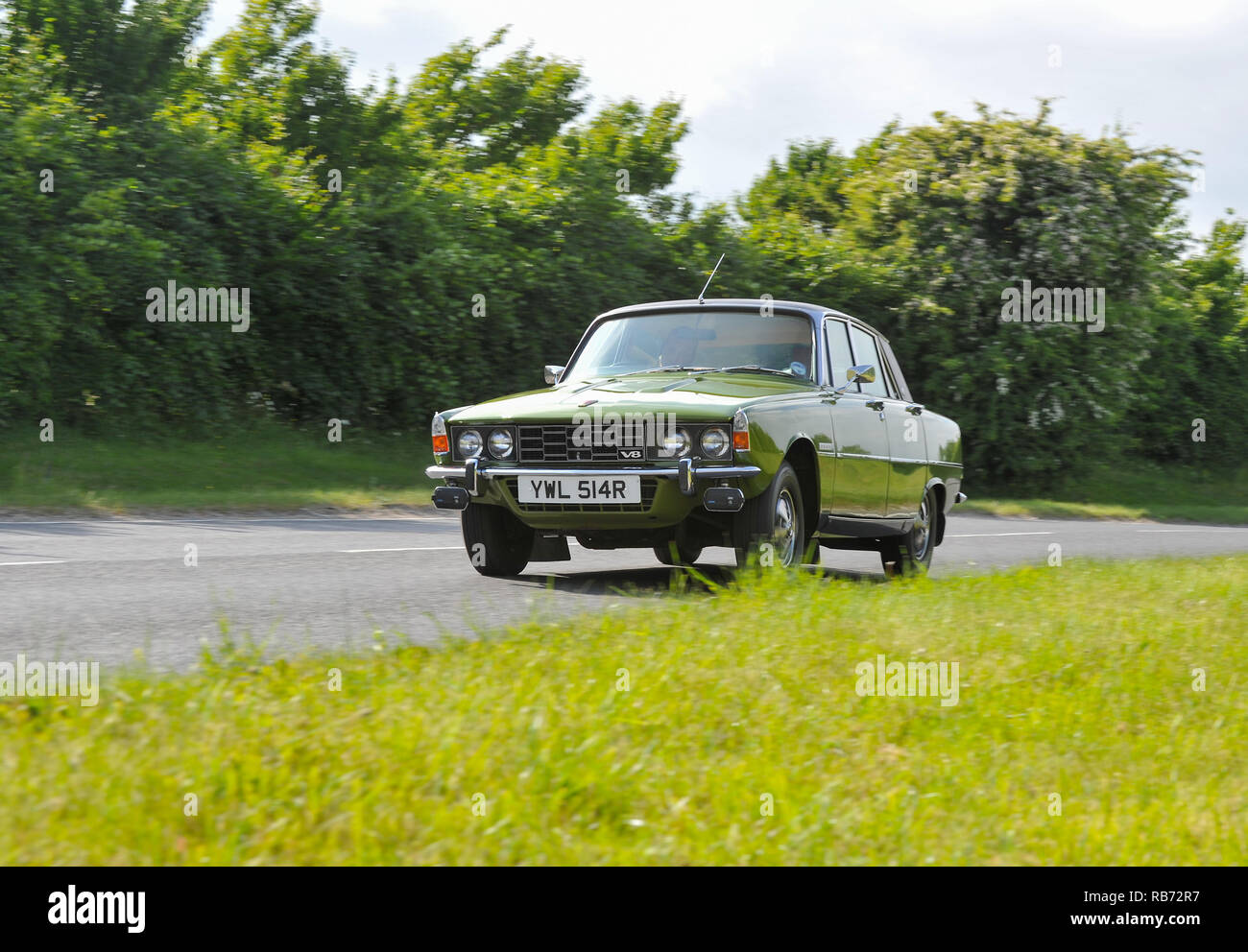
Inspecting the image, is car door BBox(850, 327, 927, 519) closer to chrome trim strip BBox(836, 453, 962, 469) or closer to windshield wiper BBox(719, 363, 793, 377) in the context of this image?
chrome trim strip BBox(836, 453, 962, 469)

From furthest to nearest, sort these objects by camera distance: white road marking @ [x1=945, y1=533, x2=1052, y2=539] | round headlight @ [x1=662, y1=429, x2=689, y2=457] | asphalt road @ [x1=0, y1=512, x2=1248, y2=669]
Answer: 1. white road marking @ [x1=945, y1=533, x2=1052, y2=539]
2. round headlight @ [x1=662, y1=429, x2=689, y2=457]
3. asphalt road @ [x1=0, y1=512, x2=1248, y2=669]

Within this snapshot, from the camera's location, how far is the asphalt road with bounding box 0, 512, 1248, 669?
627 centimetres

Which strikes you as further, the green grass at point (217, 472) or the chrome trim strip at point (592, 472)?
the green grass at point (217, 472)

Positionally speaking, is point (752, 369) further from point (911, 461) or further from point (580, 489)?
point (911, 461)

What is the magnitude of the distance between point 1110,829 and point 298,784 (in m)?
2.22

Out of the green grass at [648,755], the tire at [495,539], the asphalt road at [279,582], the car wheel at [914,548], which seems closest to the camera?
the green grass at [648,755]

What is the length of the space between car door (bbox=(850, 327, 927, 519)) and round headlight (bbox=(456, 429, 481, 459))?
2.81 m

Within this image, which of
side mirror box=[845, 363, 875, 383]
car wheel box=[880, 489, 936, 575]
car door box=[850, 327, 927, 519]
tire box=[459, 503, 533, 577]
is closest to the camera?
tire box=[459, 503, 533, 577]

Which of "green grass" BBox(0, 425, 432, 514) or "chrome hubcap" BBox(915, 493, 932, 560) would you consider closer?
"chrome hubcap" BBox(915, 493, 932, 560)

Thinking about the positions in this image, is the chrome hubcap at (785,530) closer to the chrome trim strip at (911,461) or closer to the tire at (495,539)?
the chrome trim strip at (911,461)

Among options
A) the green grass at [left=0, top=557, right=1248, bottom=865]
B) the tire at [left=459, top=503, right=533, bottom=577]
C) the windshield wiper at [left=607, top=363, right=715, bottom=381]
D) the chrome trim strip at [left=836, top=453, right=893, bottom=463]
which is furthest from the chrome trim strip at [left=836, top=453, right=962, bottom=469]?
the green grass at [left=0, top=557, right=1248, bottom=865]

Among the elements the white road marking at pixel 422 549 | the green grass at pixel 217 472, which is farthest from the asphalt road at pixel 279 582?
the green grass at pixel 217 472

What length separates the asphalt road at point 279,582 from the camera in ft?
20.6
